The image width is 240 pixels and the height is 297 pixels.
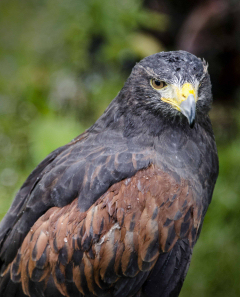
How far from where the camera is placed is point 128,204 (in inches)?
95.7

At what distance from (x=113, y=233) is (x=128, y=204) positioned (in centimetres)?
20

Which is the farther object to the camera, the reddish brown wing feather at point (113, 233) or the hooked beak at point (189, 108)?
the reddish brown wing feather at point (113, 233)

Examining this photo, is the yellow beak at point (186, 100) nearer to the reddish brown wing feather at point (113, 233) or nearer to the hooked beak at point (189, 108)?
the hooked beak at point (189, 108)

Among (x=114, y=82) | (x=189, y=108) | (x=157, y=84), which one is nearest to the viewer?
(x=189, y=108)

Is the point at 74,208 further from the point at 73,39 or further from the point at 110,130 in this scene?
the point at 73,39

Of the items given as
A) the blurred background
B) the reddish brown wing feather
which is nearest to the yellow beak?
the reddish brown wing feather

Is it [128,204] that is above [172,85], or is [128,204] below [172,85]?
below

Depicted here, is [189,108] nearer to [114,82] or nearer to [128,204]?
[128,204]

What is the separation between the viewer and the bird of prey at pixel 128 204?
2.44m

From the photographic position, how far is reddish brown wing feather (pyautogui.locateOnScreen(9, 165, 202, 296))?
2.43m

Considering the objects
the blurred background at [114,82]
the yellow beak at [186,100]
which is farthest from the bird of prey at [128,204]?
the blurred background at [114,82]

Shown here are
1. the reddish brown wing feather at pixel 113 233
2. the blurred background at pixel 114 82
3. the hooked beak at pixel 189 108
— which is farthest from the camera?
the blurred background at pixel 114 82

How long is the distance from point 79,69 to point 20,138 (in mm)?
1173

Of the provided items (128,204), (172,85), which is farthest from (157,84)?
(128,204)
